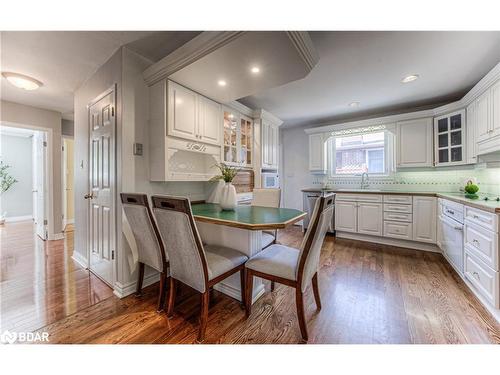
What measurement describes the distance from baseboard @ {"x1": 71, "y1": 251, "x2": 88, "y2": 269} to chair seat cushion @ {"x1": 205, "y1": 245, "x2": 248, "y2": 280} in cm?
190

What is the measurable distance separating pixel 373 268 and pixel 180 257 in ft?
7.55

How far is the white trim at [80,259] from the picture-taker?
247cm

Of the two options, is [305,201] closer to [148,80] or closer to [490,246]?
[490,246]

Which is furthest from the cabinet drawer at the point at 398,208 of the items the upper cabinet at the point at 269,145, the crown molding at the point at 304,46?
the crown molding at the point at 304,46

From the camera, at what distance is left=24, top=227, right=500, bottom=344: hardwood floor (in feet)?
4.39

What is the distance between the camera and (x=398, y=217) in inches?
125

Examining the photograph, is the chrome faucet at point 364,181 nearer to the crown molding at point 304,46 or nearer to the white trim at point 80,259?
the crown molding at point 304,46

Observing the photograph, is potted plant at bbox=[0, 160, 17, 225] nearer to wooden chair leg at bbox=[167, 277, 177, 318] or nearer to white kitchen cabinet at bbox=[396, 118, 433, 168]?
wooden chair leg at bbox=[167, 277, 177, 318]

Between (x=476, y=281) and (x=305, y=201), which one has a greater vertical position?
(x=305, y=201)

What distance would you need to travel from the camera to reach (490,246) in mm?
1609

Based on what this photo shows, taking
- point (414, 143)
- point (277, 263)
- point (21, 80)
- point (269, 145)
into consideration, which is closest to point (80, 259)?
point (21, 80)

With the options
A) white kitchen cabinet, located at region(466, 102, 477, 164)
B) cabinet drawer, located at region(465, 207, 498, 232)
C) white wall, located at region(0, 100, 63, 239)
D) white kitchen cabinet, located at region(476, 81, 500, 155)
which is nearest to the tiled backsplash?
white kitchen cabinet, located at region(466, 102, 477, 164)
